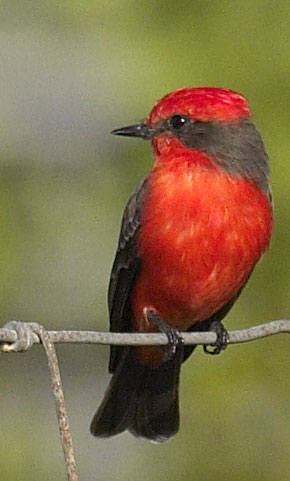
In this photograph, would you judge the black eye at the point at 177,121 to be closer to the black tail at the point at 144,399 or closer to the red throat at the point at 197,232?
the red throat at the point at 197,232

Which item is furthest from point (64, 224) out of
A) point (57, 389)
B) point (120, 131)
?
point (57, 389)

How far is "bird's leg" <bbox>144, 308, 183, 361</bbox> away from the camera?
3.73 metres

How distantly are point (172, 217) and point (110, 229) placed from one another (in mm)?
1543

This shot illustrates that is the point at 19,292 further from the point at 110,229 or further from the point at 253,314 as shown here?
the point at 253,314

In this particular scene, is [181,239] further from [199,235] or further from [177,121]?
[177,121]

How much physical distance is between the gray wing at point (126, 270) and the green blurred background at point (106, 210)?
0.91 meters

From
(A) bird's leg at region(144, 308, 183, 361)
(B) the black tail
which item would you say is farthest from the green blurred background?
(A) bird's leg at region(144, 308, 183, 361)

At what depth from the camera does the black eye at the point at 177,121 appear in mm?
4059

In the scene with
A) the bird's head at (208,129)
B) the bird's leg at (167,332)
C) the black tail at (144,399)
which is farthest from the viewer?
the black tail at (144,399)

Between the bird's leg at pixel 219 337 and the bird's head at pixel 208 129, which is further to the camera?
the bird's head at pixel 208 129

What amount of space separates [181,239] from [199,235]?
5 cm

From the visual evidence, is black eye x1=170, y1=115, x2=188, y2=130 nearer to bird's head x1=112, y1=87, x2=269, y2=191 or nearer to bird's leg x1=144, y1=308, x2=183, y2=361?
bird's head x1=112, y1=87, x2=269, y2=191

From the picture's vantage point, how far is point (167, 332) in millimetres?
3904

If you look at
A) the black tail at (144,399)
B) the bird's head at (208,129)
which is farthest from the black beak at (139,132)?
the black tail at (144,399)
